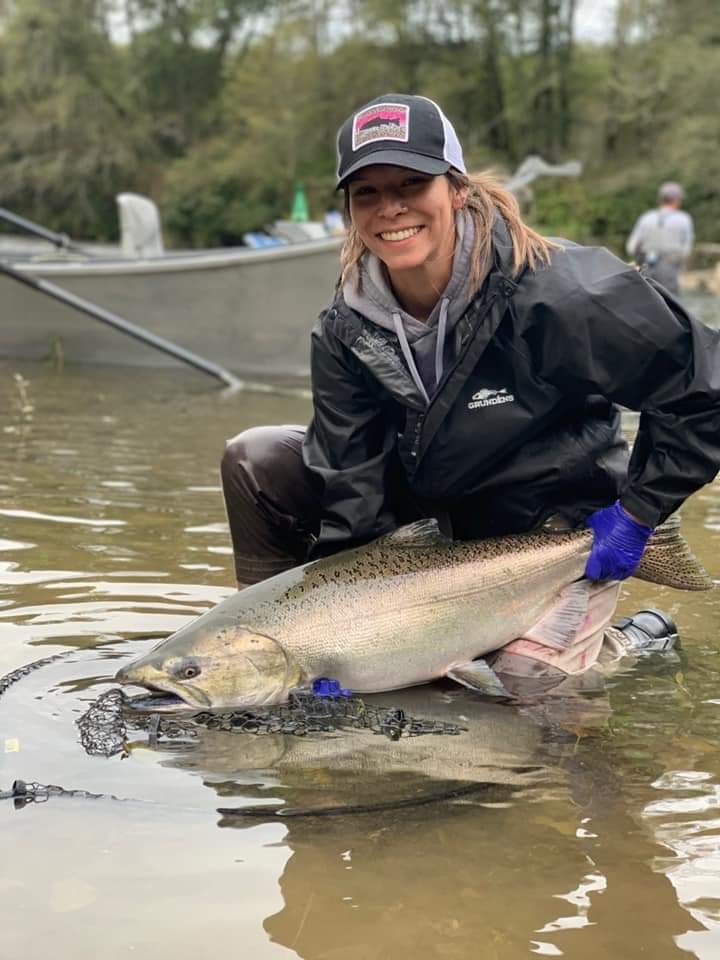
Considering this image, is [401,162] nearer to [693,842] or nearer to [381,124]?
[381,124]

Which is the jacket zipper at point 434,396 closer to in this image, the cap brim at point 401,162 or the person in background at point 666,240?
the cap brim at point 401,162

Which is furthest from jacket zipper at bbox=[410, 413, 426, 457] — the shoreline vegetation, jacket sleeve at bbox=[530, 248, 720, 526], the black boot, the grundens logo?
the shoreline vegetation

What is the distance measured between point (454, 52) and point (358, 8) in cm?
434

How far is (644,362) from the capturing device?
3365 mm

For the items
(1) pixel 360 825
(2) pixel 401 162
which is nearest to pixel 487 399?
(2) pixel 401 162

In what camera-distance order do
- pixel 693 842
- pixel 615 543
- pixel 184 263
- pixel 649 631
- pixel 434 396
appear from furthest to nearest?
1. pixel 184 263
2. pixel 649 631
3. pixel 615 543
4. pixel 434 396
5. pixel 693 842

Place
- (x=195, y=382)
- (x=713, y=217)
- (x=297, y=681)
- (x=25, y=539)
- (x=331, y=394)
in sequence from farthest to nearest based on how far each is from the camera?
1. (x=713, y=217)
2. (x=195, y=382)
3. (x=25, y=539)
4. (x=331, y=394)
5. (x=297, y=681)

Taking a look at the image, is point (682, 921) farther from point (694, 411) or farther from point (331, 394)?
point (331, 394)

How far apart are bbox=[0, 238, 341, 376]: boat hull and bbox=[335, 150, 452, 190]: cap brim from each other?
9814 mm

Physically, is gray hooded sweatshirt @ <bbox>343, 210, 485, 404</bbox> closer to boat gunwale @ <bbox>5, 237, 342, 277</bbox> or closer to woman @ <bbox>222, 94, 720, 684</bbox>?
woman @ <bbox>222, 94, 720, 684</bbox>

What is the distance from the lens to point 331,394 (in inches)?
147

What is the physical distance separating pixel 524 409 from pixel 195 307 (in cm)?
1013

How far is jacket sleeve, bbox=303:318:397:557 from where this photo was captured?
3.71 m

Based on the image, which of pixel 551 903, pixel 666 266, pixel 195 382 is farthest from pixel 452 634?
pixel 666 266
